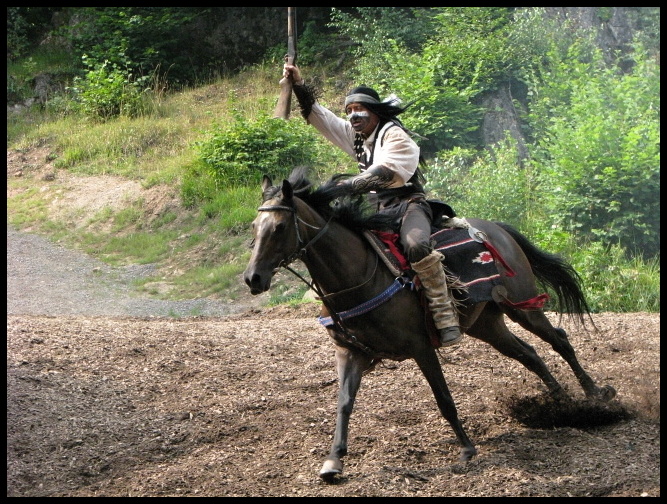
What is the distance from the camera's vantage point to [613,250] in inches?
454

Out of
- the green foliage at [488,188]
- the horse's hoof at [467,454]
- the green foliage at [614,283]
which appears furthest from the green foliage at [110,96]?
the horse's hoof at [467,454]

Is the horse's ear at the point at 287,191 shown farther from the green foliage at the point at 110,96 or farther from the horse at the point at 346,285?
the green foliage at the point at 110,96

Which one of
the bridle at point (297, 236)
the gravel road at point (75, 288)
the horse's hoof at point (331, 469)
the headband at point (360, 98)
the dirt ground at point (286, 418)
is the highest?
the headband at point (360, 98)

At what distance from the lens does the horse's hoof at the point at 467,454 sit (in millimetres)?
5496

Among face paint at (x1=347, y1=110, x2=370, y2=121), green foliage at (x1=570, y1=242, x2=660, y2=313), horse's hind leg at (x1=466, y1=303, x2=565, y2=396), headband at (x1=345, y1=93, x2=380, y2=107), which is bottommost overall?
green foliage at (x1=570, y1=242, x2=660, y2=313)

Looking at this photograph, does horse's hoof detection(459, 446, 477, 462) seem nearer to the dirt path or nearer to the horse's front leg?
the dirt path

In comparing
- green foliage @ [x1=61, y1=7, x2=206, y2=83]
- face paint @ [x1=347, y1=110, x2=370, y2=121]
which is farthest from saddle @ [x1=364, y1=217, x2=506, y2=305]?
green foliage @ [x1=61, y1=7, x2=206, y2=83]

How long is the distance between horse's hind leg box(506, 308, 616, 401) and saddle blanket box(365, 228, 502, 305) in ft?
1.64

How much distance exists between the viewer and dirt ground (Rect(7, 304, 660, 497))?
5.19 metres

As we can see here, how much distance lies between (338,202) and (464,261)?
42.6 inches

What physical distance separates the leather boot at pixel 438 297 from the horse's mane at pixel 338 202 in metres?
0.39

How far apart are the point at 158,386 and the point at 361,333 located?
2.55m

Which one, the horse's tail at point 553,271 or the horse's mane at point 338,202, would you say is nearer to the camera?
the horse's mane at point 338,202

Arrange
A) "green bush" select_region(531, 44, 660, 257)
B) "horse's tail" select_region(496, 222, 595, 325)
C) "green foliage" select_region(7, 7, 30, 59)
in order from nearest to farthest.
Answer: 1. "horse's tail" select_region(496, 222, 595, 325)
2. "green bush" select_region(531, 44, 660, 257)
3. "green foliage" select_region(7, 7, 30, 59)
